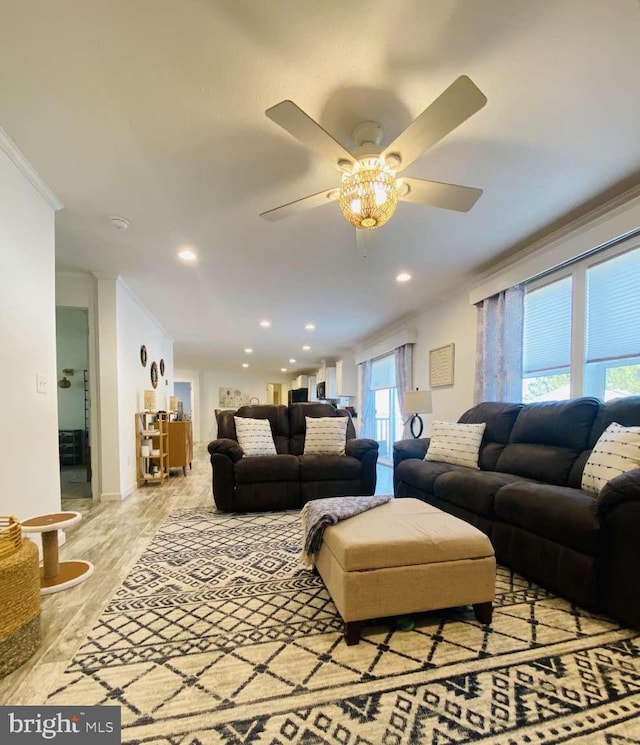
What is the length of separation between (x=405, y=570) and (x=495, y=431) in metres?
1.97

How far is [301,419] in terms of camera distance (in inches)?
166

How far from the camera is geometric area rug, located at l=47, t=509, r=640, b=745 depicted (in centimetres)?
108

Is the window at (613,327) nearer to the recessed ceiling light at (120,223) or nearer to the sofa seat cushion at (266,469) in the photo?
the sofa seat cushion at (266,469)

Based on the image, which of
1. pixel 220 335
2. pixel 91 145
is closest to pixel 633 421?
pixel 91 145

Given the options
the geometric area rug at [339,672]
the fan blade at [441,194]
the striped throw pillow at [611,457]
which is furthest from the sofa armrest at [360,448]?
the fan blade at [441,194]

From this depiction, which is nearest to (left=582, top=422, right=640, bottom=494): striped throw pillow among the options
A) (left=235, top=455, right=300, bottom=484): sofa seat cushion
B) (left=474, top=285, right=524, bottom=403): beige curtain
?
(left=474, top=285, right=524, bottom=403): beige curtain

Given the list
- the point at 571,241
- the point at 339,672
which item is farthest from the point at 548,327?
the point at 339,672

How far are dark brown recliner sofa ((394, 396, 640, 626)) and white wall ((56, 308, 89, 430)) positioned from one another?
5.86 meters

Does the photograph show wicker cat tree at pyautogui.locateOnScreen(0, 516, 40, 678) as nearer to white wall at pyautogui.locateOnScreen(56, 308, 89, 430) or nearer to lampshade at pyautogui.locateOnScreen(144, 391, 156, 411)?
lampshade at pyautogui.locateOnScreen(144, 391, 156, 411)

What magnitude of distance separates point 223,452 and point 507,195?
313 cm

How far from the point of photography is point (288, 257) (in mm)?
3449

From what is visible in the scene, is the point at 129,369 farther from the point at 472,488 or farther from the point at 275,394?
the point at 275,394

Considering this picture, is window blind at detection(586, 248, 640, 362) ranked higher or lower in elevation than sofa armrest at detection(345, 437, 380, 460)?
higher

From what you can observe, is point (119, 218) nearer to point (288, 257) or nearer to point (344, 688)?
point (288, 257)
